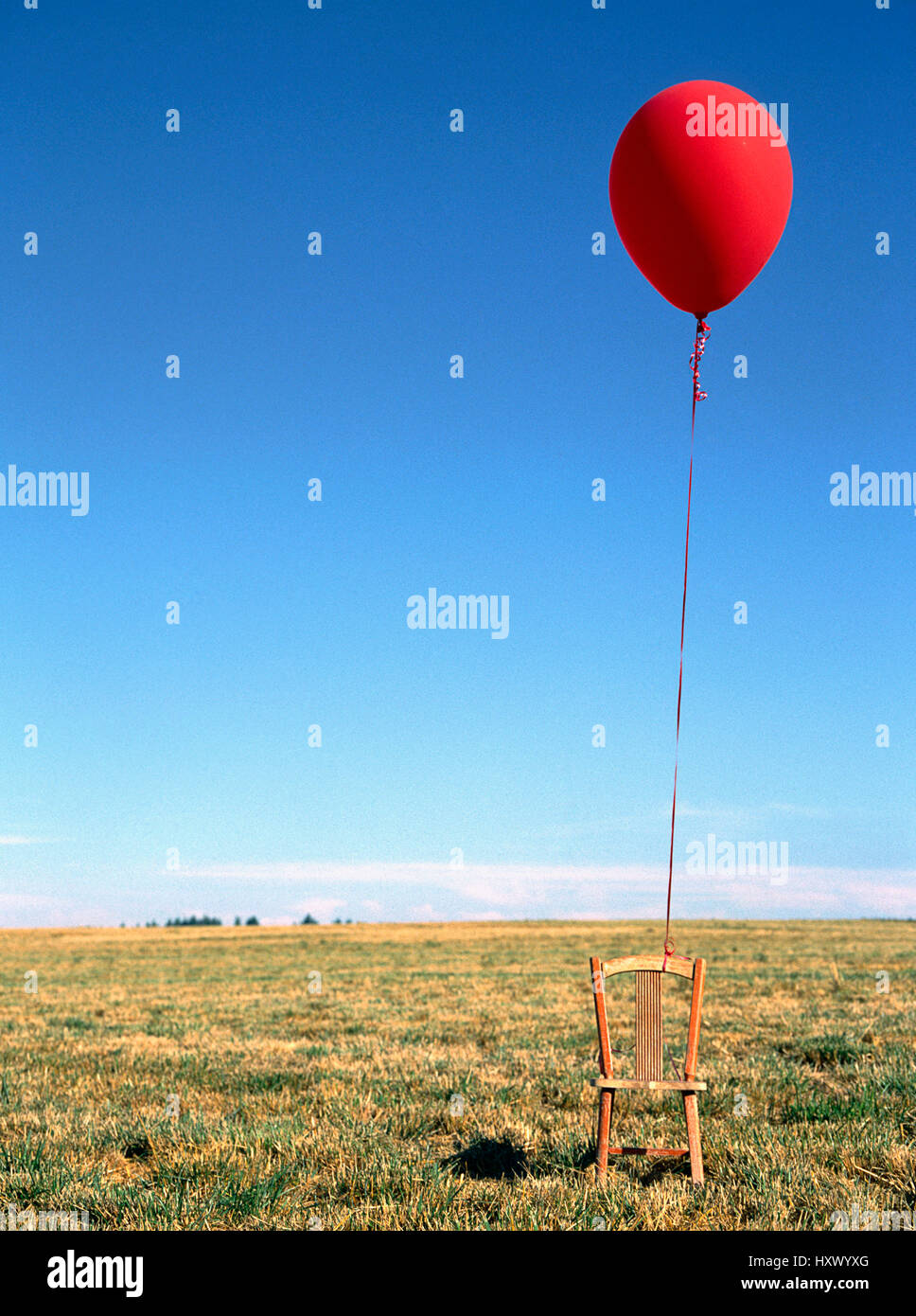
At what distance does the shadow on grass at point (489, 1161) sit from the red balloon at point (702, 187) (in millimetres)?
6217

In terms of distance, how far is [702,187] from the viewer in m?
6.56

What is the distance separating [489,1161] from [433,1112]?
1488 mm

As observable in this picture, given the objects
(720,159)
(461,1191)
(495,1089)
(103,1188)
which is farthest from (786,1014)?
(720,159)

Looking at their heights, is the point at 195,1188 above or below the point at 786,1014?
above

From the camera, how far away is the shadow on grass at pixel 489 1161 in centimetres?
696

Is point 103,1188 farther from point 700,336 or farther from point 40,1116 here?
point 700,336

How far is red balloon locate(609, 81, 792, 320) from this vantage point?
21.5 feet

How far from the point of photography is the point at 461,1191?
20.6ft

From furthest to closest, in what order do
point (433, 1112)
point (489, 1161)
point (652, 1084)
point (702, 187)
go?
1. point (433, 1112)
2. point (489, 1161)
3. point (702, 187)
4. point (652, 1084)

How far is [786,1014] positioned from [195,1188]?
1176 centimetres
